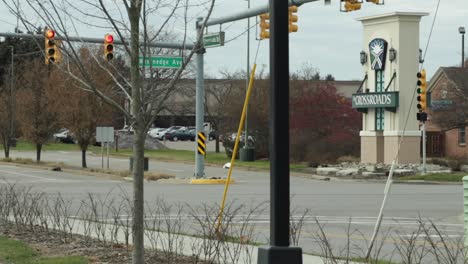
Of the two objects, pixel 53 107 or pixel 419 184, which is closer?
pixel 419 184

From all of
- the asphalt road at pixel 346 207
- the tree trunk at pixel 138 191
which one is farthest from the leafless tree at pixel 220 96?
the tree trunk at pixel 138 191

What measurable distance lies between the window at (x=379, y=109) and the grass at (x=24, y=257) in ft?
103

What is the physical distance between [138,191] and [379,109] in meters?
33.6

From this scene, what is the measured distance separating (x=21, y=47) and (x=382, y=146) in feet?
179

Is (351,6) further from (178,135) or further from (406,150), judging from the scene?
(178,135)

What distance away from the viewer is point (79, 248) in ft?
33.0

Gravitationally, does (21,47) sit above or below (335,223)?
above

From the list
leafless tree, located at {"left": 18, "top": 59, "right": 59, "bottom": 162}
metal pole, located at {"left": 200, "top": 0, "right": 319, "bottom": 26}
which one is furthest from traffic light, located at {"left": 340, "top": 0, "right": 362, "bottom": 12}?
leafless tree, located at {"left": 18, "top": 59, "right": 59, "bottom": 162}

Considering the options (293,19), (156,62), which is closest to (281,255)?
(156,62)

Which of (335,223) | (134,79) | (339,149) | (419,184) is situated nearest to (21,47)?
(339,149)

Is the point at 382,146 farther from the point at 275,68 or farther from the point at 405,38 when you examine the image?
the point at 275,68

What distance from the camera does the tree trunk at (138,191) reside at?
7395mm

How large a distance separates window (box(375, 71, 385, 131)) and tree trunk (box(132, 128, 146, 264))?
33114 millimetres

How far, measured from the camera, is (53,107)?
146ft
